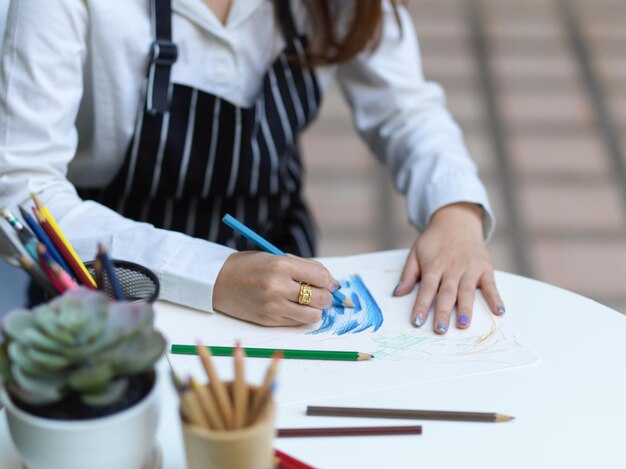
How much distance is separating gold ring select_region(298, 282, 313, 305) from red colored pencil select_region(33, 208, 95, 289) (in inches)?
8.2

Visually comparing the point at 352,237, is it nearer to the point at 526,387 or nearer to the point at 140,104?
the point at 140,104

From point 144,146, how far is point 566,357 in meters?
0.60

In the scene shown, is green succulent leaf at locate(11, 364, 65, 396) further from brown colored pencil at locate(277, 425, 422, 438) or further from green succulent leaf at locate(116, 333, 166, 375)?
brown colored pencil at locate(277, 425, 422, 438)

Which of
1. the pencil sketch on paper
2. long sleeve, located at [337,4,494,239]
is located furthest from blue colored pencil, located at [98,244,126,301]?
long sleeve, located at [337,4,494,239]

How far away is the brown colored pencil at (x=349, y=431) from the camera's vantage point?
648mm

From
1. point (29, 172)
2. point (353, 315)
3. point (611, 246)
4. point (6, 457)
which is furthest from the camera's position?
point (611, 246)

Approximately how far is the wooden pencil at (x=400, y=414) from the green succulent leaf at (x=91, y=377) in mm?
229

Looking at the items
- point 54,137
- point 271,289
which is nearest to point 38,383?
point 271,289

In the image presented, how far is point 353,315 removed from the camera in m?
0.84

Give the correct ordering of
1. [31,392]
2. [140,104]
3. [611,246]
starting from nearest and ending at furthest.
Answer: [31,392] < [140,104] < [611,246]

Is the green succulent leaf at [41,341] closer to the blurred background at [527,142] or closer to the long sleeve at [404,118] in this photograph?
the long sleeve at [404,118]

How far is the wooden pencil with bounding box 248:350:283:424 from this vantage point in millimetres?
482

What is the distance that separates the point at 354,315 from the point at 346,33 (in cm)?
50

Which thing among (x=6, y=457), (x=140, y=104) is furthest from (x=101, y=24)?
(x=6, y=457)
